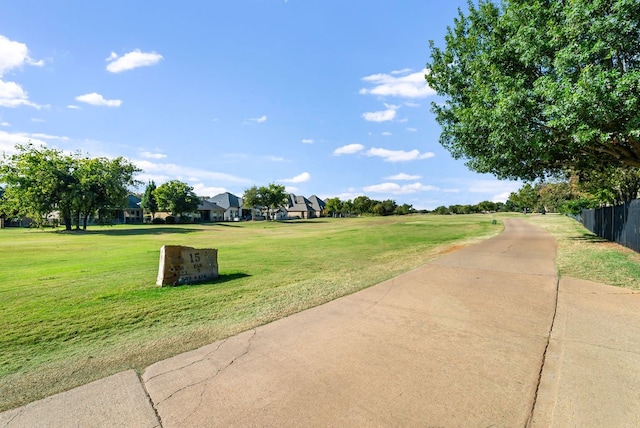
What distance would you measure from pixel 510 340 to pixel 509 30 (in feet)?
44.0

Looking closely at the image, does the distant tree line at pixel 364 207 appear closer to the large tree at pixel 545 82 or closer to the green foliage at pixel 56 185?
the green foliage at pixel 56 185

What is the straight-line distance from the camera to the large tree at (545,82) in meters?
8.91

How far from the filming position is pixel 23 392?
10.4 ft

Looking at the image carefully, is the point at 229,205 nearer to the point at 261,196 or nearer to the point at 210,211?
the point at 210,211

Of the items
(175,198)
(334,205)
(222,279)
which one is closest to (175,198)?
(175,198)

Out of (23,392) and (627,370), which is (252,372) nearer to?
(23,392)

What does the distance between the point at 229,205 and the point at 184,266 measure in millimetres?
85031

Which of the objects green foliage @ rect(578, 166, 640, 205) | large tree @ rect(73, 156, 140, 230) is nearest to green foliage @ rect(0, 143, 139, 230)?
large tree @ rect(73, 156, 140, 230)

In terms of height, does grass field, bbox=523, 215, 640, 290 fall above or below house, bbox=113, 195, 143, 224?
below

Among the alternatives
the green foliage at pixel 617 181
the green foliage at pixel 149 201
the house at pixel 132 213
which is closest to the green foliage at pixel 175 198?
the green foliage at pixel 149 201

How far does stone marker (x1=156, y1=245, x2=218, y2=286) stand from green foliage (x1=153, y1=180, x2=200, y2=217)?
196 feet

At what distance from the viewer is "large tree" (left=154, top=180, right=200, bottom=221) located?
6244cm

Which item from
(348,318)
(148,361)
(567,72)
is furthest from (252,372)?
(567,72)

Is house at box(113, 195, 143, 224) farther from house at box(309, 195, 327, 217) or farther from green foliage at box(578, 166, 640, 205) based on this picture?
green foliage at box(578, 166, 640, 205)
